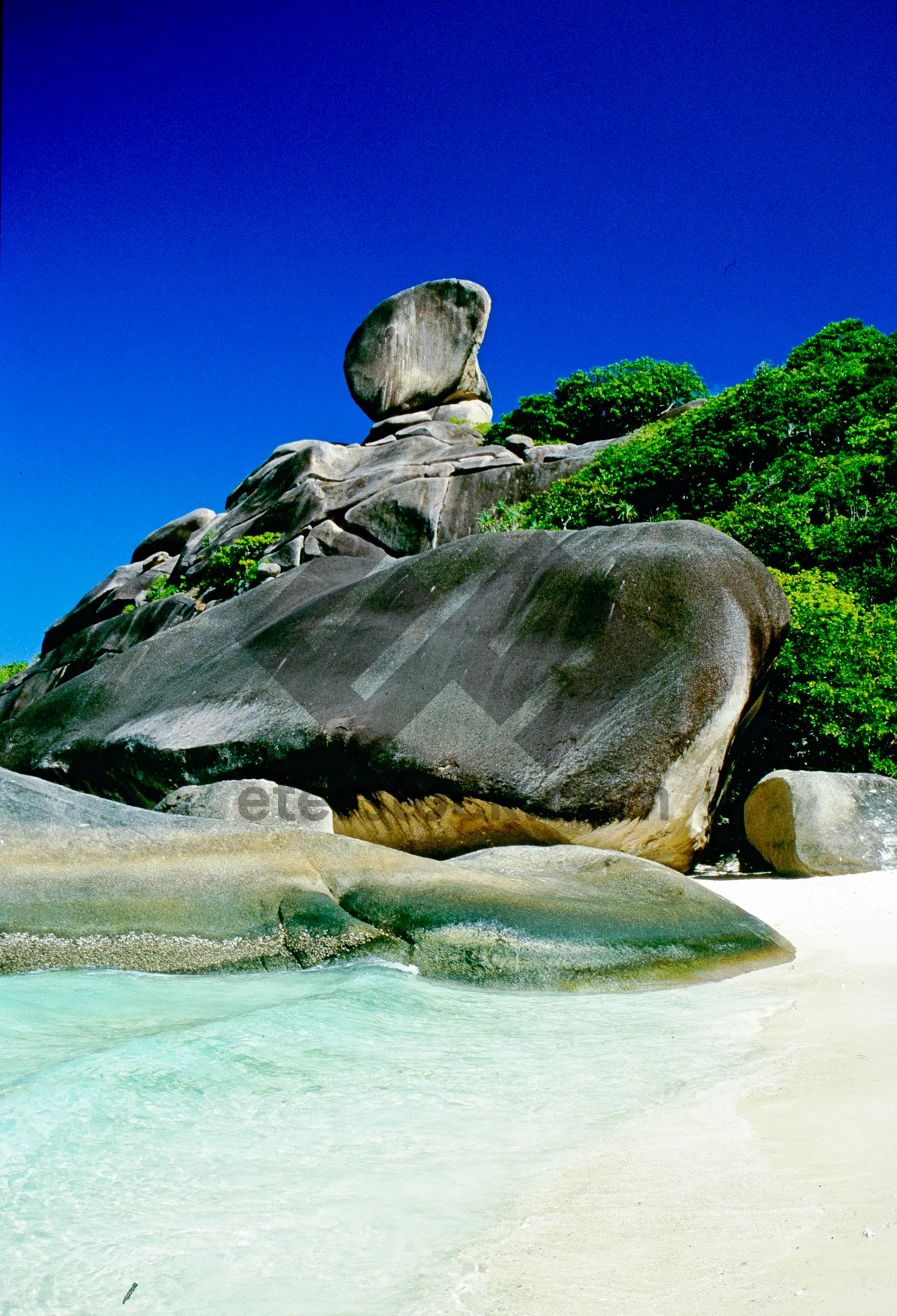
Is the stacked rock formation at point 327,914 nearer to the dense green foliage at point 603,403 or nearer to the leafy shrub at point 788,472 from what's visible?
the leafy shrub at point 788,472

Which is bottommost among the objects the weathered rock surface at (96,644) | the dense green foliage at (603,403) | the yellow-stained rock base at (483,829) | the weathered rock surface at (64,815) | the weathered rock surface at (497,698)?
the yellow-stained rock base at (483,829)

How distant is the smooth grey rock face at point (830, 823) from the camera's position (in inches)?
283

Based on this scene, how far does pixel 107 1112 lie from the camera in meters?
2.78

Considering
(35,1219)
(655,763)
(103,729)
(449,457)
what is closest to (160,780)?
(103,729)

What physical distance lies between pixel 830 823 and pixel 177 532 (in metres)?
20.1

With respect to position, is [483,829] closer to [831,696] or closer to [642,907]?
[642,907]

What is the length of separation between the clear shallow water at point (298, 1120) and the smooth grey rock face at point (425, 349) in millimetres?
21965

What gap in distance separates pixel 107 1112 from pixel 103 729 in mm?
8386

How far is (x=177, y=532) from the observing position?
24719 mm

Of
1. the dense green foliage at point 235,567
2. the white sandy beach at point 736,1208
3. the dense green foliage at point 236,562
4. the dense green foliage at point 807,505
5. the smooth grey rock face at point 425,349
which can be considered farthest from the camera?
the smooth grey rock face at point 425,349

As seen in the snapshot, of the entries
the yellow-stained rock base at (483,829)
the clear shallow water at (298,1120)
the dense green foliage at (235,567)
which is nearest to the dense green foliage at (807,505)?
the yellow-stained rock base at (483,829)

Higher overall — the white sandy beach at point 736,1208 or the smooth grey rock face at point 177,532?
the smooth grey rock face at point 177,532

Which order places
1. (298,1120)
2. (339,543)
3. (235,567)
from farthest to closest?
(235,567)
(339,543)
(298,1120)

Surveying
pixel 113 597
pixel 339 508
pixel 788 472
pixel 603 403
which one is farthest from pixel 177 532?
pixel 788 472
